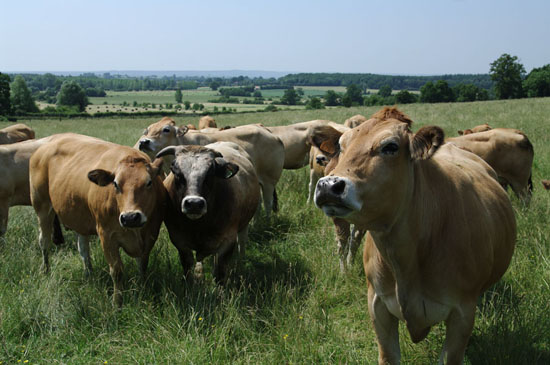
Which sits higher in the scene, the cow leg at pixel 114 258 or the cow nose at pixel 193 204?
the cow nose at pixel 193 204

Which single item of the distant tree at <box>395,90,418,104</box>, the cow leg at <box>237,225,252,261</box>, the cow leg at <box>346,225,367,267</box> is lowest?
the distant tree at <box>395,90,418,104</box>

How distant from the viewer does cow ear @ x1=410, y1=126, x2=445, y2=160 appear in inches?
113

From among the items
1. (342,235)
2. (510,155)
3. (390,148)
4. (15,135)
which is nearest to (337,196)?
(390,148)

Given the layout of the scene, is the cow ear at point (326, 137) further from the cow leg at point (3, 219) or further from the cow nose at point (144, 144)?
the cow leg at point (3, 219)

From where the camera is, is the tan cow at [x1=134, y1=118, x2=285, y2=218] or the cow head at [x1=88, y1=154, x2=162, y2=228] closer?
the cow head at [x1=88, y1=154, x2=162, y2=228]

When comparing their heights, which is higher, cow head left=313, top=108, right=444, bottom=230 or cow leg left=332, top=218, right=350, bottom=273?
cow head left=313, top=108, right=444, bottom=230

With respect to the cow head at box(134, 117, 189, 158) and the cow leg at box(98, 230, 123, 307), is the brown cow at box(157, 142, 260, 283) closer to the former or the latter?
the cow leg at box(98, 230, 123, 307)

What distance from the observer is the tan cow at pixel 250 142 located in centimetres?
955

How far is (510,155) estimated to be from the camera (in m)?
8.27

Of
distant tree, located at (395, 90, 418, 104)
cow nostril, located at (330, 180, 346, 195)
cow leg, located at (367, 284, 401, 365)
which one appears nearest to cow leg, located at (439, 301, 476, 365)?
cow leg, located at (367, 284, 401, 365)

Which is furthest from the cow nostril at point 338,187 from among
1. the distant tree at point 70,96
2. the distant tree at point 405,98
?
the distant tree at point 70,96

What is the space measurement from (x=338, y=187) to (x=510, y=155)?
7.02 metres

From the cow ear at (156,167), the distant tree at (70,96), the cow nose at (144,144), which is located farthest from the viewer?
the distant tree at (70,96)

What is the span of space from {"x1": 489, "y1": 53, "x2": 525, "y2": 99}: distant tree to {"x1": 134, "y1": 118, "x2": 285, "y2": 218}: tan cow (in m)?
87.0
